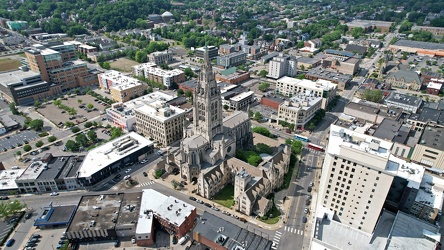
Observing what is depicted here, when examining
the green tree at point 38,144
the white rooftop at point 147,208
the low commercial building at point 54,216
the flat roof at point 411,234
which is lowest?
the green tree at point 38,144

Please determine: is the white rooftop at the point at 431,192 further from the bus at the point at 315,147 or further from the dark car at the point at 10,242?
the dark car at the point at 10,242

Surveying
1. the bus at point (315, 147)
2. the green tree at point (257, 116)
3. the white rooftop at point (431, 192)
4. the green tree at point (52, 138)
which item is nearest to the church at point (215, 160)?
the bus at point (315, 147)

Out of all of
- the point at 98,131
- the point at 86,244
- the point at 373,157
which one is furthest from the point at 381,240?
the point at 98,131

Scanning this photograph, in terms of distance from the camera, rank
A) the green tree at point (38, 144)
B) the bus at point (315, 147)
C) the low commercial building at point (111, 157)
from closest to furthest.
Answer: the low commercial building at point (111, 157)
the bus at point (315, 147)
the green tree at point (38, 144)

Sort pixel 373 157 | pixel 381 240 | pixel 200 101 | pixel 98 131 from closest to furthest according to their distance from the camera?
pixel 373 157
pixel 381 240
pixel 200 101
pixel 98 131

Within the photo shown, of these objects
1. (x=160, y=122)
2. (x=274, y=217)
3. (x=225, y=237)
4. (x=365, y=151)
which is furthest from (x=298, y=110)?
(x=225, y=237)

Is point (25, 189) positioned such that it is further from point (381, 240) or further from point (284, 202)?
point (381, 240)
